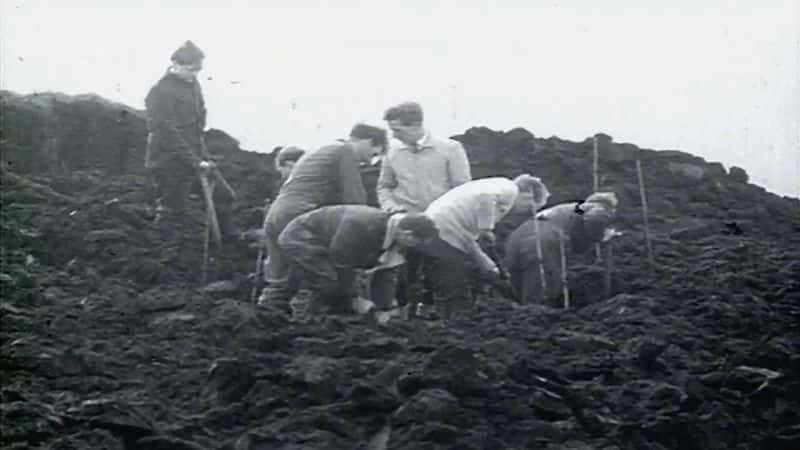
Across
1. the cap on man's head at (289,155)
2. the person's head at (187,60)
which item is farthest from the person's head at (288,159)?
the person's head at (187,60)

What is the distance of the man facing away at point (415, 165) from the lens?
9.91m

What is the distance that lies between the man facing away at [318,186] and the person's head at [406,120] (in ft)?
0.73

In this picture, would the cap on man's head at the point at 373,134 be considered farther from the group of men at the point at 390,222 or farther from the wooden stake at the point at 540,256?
the wooden stake at the point at 540,256

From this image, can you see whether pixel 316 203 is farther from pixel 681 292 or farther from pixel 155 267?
pixel 681 292

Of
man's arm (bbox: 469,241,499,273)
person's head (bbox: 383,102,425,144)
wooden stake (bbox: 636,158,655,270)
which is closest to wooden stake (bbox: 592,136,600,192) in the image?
wooden stake (bbox: 636,158,655,270)

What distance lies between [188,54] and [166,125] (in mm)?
471

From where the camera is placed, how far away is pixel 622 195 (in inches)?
532

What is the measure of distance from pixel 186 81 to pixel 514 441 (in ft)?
13.2

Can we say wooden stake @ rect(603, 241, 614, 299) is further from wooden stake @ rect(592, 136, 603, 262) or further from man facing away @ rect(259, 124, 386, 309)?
wooden stake @ rect(592, 136, 603, 262)

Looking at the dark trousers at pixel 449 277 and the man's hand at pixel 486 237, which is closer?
the dark trousers at pixel 449 277

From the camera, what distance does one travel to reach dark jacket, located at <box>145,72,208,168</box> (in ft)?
36.0

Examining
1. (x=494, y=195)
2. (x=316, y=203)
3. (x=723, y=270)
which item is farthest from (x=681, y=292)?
(x=316, y=203)

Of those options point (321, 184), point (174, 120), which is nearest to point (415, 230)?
point (321, 184)

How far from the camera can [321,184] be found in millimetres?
9734
